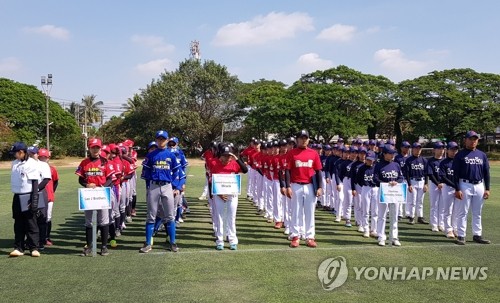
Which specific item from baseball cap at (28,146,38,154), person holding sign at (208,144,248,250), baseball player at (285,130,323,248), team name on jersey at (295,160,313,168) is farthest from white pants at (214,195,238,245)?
baseball cap at (28,146,38,154)

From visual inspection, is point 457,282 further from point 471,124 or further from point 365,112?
point 471,124

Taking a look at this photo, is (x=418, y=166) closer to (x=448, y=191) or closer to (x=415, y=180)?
(x=415, y=180)

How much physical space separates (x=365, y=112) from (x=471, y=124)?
11330 mm

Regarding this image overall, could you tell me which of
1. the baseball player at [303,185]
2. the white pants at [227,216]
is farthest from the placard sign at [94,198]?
the baseball player at [303,185]

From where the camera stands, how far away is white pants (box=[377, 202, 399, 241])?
8.38 metres

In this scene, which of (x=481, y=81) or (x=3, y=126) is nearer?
(x=3, y=126)

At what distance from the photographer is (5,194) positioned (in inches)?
732

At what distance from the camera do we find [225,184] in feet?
26.5

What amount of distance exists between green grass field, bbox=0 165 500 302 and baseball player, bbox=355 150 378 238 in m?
0.34

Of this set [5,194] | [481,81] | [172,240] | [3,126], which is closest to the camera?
[172,240]

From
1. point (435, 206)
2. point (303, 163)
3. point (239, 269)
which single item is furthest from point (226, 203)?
point (435, 206)

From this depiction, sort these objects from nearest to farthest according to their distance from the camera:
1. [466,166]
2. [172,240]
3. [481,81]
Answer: [172,240] < [466,166] < [481,81]

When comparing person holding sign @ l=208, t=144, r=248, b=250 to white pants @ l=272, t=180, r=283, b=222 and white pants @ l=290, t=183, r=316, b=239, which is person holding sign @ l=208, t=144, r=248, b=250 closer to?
white pants @ l=290, t=183, r=316, b=239

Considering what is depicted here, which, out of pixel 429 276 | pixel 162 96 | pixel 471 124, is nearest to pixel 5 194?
pixel 429 276
